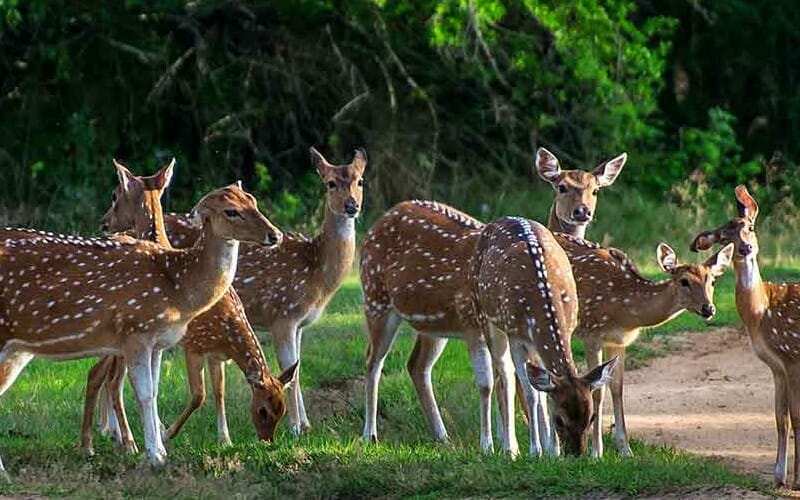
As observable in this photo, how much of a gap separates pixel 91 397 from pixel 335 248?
7.81 ft

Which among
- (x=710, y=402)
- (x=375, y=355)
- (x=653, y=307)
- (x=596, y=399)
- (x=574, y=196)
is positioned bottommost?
(x=710, y=402)

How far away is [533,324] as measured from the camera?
1099cm

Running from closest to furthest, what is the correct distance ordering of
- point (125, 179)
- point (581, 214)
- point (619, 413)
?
1. point (619, 413)
2. point (125, 179)
3. point (581, 214)

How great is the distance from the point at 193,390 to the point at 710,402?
4083 millimetres

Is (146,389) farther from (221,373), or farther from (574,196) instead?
(574,196)

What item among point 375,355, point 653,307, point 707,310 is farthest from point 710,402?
point 375,355

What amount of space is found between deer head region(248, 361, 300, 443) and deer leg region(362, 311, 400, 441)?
81 centimetres

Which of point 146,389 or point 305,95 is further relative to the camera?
point 305,95

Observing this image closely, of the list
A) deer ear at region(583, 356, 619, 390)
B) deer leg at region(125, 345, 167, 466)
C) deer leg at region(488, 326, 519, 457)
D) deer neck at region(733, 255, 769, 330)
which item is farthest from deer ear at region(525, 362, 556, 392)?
deer leg at region(125, 345, 167, 466)

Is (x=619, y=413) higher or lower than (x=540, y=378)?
lower

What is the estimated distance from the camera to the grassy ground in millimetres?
9945

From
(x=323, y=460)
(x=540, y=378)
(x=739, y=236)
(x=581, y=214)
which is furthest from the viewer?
(x=581, y=214)

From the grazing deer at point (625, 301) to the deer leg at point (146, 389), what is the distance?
3.05m

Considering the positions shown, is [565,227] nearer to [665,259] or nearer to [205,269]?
[665,259]
